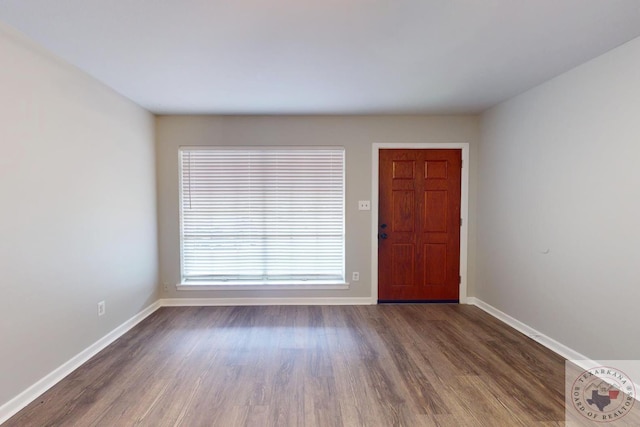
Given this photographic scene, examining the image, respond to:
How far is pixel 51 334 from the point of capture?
2123 mm

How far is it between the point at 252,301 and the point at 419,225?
8.05ft

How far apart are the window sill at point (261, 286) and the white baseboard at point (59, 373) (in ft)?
2.37

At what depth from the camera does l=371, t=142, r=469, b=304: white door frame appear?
3750mm

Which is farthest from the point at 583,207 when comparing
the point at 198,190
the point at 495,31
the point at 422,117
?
the point at 198,190

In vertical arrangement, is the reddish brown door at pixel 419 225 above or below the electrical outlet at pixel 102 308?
above

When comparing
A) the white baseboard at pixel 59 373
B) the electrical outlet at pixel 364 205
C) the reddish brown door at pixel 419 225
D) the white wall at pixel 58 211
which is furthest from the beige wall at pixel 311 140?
the white baseboard at pixel 59 373

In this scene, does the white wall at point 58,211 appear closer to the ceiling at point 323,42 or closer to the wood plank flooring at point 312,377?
the ceiling at point 323,42

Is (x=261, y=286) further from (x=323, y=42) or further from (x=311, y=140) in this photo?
(x=323, y=42)

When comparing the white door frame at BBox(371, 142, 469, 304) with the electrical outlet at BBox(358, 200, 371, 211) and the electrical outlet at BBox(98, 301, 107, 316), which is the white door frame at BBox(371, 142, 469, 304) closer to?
the electrical outlet at BBox(358, 200, 371, 211)

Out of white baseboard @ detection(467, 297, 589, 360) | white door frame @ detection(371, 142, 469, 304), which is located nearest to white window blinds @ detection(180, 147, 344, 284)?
white door frame @ detection(371, 142, 469, 304)

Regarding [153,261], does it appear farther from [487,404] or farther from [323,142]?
[487,404]

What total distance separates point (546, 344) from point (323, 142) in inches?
125

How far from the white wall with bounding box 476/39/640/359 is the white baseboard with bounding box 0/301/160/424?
4.17 meters

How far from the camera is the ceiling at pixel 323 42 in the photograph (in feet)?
5.34
